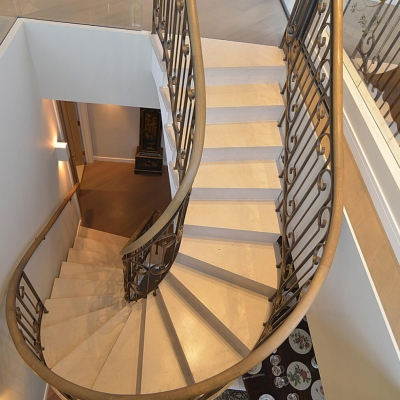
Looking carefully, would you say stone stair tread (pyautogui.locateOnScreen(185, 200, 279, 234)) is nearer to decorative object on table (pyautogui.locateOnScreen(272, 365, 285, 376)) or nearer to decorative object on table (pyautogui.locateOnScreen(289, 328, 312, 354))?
decorative object on table (pyautogui.locateOnScreen(289, 328, 312, 354))

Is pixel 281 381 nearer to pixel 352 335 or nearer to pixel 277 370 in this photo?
pixel 277 370

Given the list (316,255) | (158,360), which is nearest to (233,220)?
(316,255)

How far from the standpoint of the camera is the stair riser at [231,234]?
2859 mm

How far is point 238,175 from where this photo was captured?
3.02 metres

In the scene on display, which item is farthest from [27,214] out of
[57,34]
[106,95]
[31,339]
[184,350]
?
[184,350]

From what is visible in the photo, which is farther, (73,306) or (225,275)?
(73,306)

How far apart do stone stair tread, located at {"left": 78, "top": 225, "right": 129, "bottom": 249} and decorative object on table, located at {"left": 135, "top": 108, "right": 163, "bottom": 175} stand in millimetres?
1824

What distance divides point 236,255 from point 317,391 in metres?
1.75

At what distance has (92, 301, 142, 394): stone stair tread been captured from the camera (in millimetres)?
2732

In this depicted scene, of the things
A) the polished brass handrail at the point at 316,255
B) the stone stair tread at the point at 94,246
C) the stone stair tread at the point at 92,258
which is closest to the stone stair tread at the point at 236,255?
the polished brass handrail at the point at 316,255

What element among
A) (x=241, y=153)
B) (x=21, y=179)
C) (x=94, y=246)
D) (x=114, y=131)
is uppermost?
(x=241, y=153)

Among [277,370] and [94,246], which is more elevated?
[277,370]

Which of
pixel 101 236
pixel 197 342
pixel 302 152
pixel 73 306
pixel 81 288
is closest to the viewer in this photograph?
pixel 302 152

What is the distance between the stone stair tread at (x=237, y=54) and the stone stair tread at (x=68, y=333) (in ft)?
9.24
